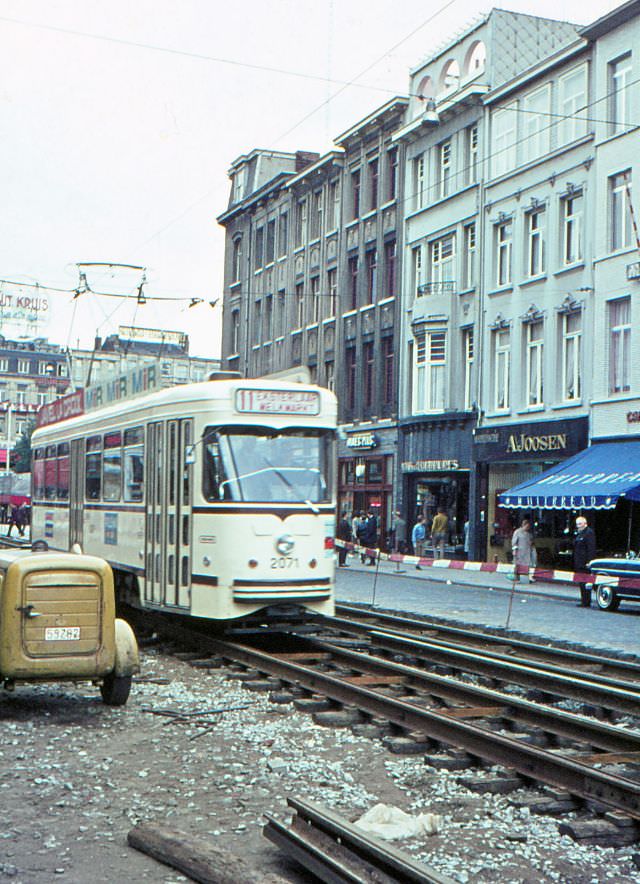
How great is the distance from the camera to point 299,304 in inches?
2002

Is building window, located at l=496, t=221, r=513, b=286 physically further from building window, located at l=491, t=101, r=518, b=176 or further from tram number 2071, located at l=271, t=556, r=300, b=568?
tram number 2071, located at l=271, t=556, r=300, b=568

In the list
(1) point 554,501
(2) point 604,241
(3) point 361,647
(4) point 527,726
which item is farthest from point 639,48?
(4) point 527,726

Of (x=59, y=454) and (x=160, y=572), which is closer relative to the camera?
(x=160, y=572)

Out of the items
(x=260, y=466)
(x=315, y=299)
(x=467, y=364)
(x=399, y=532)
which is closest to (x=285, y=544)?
(x=260, y=466)

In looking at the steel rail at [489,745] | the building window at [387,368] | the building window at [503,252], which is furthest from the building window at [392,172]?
the steel rail at [489,745]

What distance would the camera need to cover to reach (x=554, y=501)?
29.4m

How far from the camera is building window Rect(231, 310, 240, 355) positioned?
189 ft

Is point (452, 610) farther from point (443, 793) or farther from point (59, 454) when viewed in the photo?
point (443, 793)

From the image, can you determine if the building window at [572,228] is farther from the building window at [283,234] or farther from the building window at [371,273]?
the building window at [283,234]

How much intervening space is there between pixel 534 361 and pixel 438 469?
5.69 metres

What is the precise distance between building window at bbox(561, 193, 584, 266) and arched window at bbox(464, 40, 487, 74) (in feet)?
23.7

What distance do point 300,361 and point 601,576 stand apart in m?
29.9

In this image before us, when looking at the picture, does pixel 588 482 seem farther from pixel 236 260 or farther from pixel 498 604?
pixel 236 260

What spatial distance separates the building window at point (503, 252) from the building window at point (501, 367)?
159 cm
